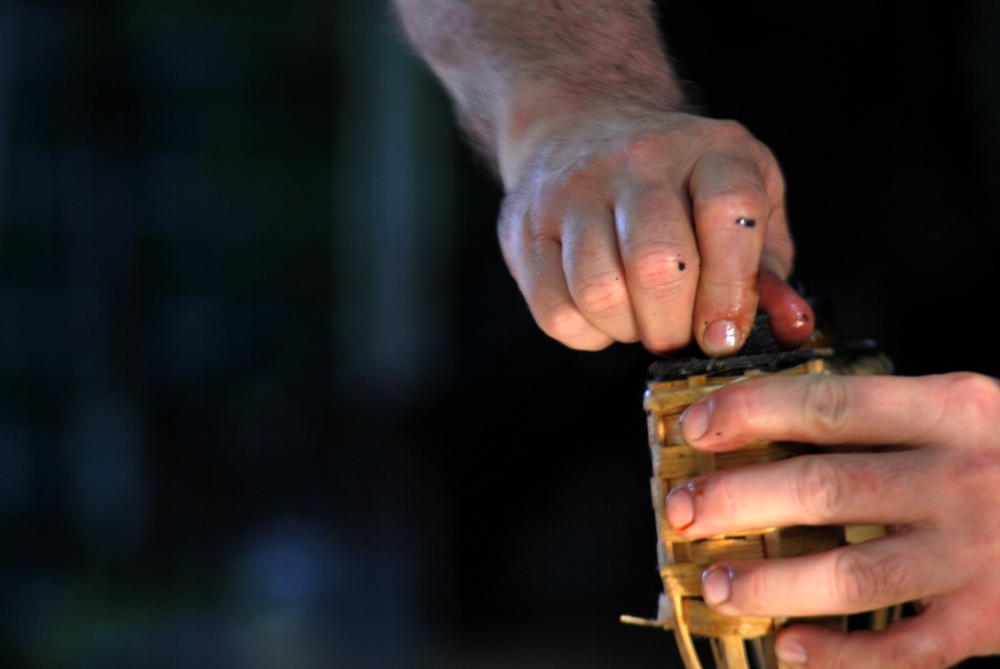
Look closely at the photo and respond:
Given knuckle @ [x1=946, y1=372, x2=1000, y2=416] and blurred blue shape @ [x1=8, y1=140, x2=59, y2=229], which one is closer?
knuckle @ [x1=946, y1=372, x2=1000, y2=416]

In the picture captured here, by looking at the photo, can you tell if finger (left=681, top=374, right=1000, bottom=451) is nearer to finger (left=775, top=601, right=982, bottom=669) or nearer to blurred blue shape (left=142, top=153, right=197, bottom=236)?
finger (left=775, top=601, right=982, bottom=669)

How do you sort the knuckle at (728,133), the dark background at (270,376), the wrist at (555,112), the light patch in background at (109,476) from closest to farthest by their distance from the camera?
the knuckle at (728,133), the wrist at (555,112), the dark background at (270,376), the light patch in background at (109,476)

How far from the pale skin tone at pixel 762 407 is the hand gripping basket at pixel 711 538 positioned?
0.02 metres

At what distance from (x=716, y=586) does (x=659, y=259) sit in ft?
0.73

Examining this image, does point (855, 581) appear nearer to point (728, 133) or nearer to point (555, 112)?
point (728, 133)

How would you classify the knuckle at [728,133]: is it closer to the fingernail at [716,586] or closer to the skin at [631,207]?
the skin at [631,207]

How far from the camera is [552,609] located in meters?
2.36

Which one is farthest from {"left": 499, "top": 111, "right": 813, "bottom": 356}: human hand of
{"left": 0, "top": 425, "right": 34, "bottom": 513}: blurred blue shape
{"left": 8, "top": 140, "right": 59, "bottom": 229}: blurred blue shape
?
{"left": 0, "top": 425, "right": 34, "bottom": 513}: blurred blue shape

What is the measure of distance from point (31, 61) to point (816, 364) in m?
3.54

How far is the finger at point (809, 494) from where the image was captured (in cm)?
52

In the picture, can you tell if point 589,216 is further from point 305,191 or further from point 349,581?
point 305,191

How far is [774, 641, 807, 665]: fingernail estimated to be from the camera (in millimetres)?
538

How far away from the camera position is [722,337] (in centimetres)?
57

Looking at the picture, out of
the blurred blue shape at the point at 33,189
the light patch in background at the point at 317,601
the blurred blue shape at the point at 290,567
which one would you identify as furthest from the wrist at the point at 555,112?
the blurred blue shape at the point at 33,189
